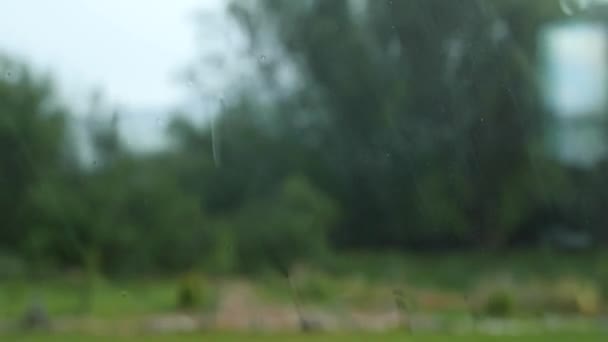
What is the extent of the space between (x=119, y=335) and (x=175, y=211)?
158 centimetres

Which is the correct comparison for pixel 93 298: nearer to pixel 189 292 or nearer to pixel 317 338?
pixel 189 292

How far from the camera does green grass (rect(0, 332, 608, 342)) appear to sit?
8.48 m

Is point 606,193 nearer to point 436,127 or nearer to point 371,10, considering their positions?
point 436,127

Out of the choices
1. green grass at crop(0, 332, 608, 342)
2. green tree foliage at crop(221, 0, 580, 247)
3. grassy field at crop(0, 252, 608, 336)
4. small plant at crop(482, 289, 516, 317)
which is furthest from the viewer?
small plant at crop(482, 289, 516, 317)

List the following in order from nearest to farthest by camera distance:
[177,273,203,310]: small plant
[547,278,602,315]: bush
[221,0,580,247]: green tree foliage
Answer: [221,0,580,247]: green tree foliage, [177,273,203,310]: small plant, [547,278,602,315]: bush

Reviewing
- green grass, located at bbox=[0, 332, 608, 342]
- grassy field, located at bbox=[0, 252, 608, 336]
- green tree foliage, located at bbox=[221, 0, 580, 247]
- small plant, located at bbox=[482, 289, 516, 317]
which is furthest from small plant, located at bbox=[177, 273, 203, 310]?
small plant, located at bbox=[482, 289, 516, 317]

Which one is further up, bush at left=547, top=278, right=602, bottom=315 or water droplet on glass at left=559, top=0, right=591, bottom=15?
water droplet on glass at left=559, top=0, right=591, bottom=15

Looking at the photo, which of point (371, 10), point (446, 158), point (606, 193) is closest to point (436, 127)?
point (446, 158)

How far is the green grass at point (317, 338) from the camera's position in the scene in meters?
8.48

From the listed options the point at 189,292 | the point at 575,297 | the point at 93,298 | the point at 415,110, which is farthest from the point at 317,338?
the point at 575,297

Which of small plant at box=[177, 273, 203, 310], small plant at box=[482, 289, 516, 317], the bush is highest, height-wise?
small plant at box=[177, 273, 203, 310]

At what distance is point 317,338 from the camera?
882 cm

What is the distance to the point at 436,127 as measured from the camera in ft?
30.0

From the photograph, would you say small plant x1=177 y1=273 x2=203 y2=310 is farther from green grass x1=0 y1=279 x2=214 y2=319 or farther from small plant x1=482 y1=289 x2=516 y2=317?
small plant x1=482 y1=289 x2=516 y2=317
